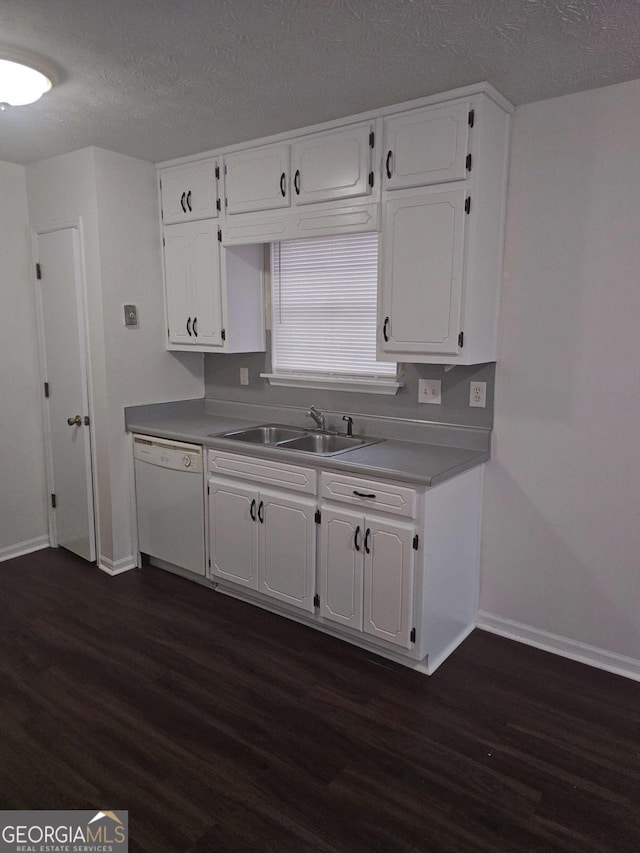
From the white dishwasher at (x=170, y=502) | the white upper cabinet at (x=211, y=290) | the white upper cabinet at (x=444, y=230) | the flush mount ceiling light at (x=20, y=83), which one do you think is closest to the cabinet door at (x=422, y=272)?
the white upper cabinet at (x=444, y=230)

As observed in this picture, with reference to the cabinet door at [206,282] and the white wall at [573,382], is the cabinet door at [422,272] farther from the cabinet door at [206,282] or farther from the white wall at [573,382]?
the cabinet door at [206,282]

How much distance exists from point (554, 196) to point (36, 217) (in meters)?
3.00

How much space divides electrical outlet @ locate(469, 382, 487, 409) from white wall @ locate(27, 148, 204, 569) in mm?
2003

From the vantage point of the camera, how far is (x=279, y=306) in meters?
3.60

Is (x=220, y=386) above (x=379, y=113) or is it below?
below

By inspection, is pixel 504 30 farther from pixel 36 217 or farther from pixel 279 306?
pixel 36 217

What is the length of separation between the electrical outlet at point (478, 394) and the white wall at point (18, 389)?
109 inches

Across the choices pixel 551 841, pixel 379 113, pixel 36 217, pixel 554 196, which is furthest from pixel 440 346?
pixel 36 217

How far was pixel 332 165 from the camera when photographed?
9.21 feet

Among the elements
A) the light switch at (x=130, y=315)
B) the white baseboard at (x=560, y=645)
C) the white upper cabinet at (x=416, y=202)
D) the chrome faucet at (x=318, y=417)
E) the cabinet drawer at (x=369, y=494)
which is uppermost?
the white upper cabinet at (x=416, y=202)

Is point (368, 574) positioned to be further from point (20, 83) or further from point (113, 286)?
point (20, 83)

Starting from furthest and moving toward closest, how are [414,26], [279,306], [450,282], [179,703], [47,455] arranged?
[47,455], [279,306], [450,282], [179,703], [414,26]

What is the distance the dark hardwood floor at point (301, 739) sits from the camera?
1.81 metres

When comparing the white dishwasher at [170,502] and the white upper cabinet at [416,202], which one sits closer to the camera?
the white upper cabinet at [416,202]
